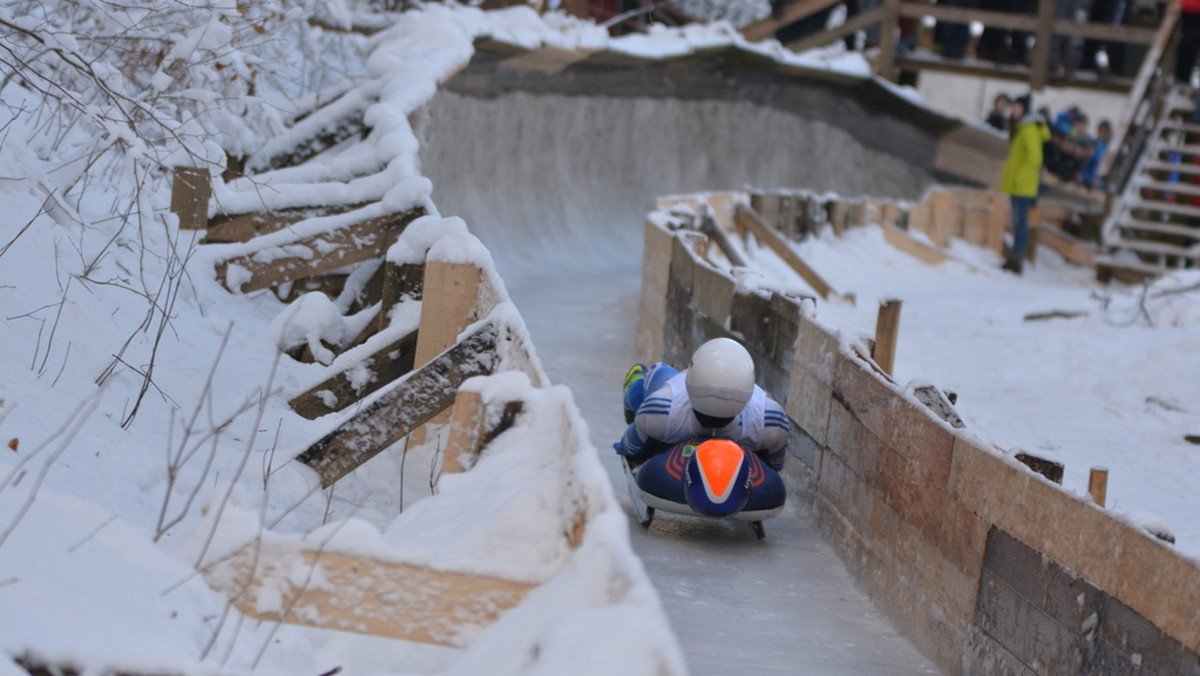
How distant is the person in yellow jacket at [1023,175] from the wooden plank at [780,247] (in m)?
4.75

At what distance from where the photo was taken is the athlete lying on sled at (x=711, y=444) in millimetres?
4754

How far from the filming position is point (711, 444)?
15.8ft

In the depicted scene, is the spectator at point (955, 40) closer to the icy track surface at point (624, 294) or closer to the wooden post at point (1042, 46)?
the wooden post at point (1042, 46)

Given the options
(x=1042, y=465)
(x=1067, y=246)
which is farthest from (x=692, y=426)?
(x=1067, y=246)

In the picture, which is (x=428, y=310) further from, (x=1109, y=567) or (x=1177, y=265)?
(x=1177, y=265)

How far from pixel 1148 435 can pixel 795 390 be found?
253 cm

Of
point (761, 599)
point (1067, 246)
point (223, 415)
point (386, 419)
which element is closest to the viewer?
point (386, 419)

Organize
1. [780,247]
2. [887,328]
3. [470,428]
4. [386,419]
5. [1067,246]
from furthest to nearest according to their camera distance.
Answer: [1067,246] < [780,247] < [887,328] < [386,419] < [470,428]

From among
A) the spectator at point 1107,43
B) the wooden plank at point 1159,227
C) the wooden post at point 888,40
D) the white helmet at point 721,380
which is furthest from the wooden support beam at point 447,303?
the spectator at point 1107,43

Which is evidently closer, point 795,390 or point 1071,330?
point 795,390

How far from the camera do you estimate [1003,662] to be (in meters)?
3.58

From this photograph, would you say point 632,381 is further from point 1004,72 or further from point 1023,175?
point 1004,72

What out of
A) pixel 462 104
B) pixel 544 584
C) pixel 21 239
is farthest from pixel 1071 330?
pixel 544 584

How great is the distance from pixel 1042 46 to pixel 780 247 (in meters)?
8.74
